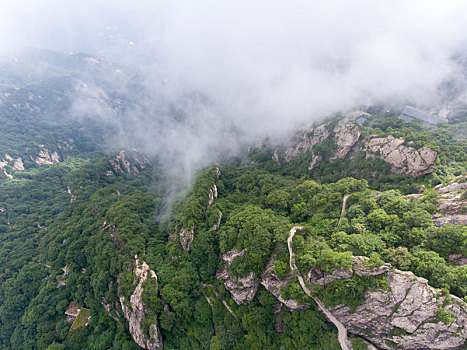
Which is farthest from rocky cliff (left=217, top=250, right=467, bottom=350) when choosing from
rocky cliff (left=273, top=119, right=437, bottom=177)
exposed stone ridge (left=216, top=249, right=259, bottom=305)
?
rocky cliff (left=273, top=119, right=437, bottom=177)

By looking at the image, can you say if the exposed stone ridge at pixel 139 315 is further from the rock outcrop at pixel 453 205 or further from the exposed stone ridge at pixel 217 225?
the rock outcrop at pixel 453 205

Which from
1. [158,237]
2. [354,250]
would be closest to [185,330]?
[158,237]

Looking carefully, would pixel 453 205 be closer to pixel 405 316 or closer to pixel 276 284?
pixel 405 316

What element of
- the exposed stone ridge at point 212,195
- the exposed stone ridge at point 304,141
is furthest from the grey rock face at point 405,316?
the exposed stone ridge at point 304,141

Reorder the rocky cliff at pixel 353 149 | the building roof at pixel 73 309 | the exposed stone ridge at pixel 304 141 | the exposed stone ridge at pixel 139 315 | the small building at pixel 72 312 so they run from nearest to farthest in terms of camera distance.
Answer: the exposed stone ridge at pixel 139 315 < the rocky cliff at pixel 353 149 < the small building at pixel 72 312 < the building roof at pixel 73 309 < the exposed stone ridge at pixel 304 141

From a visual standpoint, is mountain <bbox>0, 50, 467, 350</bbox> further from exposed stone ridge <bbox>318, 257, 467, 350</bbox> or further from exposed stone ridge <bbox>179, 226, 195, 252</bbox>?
exposed stone ridge <bbox>179, 226, 195, 252</bbox>

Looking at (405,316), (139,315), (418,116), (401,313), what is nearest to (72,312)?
(139,315)

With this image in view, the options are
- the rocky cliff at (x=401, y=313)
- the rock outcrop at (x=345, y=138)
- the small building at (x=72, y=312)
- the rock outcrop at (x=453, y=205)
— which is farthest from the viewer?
the rock outcrop at (x=345, y=138)
